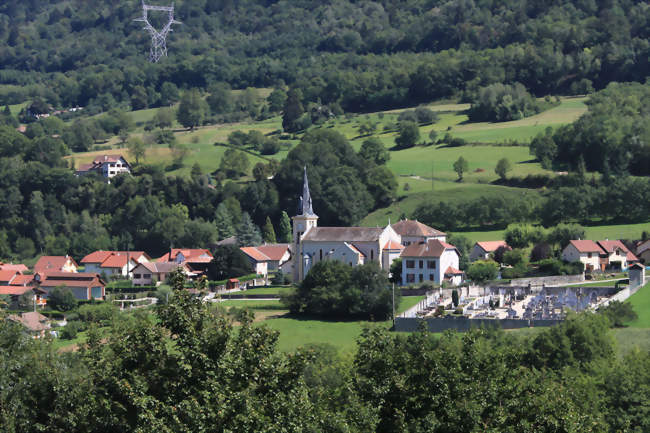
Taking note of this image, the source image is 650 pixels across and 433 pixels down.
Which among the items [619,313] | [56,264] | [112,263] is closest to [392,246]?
[619,313]

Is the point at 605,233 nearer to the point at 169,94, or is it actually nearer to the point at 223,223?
the point at 223,223

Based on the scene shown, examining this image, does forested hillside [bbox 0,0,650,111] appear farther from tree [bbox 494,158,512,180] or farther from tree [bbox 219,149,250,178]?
tree [bbox 494,158,512,180]

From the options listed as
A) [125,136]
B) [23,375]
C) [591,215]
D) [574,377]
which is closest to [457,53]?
[125,136]

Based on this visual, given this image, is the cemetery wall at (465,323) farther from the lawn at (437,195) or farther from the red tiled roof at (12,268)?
the red tiled roof at (12,268)

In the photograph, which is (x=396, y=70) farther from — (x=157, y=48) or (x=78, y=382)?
(x=78, y=382)

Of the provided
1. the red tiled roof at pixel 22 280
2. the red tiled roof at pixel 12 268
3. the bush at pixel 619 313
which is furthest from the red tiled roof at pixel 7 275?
the bush at pixel 619 313
